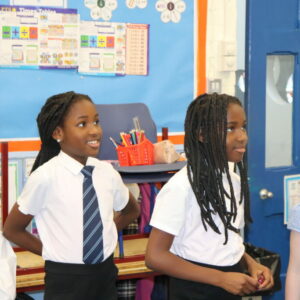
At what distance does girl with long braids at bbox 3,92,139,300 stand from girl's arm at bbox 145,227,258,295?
357 millimetres

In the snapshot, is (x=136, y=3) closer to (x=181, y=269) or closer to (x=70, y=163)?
(x=70, y=163)

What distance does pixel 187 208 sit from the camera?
1.75 m

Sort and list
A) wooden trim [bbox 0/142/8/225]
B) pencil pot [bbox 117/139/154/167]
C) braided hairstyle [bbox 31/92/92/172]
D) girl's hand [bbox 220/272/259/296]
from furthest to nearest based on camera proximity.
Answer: pencil pot [bbox 117/139/154/167] < wooden trim [bbox 0/142/8/225] < braided hairstyle [bbox 31/92/92/172] < girl's hand [bbox 220/272/259/296]

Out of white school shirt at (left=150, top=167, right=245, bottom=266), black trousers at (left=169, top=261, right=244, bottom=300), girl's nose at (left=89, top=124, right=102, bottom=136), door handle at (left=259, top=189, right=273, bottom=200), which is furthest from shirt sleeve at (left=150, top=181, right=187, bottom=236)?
door handle at (left=259, top=189, right=273, bottom=200)

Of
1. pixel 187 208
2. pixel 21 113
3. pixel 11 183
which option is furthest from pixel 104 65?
pixel 187 208

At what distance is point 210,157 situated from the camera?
182cm

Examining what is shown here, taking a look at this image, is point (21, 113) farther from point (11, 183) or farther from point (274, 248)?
point (274, 248)

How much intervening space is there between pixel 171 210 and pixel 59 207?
469 mm

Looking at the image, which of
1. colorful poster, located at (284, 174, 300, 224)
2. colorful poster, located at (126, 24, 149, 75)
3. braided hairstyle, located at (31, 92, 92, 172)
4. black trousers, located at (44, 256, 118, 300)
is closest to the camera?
black trousers, located at (44, 256, 118, 300)

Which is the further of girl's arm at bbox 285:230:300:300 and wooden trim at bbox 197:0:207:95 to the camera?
wooden trim at bbox 197:0:207:95

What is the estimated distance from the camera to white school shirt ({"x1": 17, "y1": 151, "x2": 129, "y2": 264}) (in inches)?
78.6

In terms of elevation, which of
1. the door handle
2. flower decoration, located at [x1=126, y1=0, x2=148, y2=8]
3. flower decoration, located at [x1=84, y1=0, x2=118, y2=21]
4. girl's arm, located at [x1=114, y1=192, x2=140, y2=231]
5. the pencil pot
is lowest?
the door handle

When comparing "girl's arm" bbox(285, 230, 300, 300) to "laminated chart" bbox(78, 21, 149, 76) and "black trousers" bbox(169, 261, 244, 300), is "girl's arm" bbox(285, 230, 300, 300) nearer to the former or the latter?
"black trousers" bbox(169, 261, 244, 300)

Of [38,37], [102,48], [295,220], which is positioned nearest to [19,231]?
[295,220]
